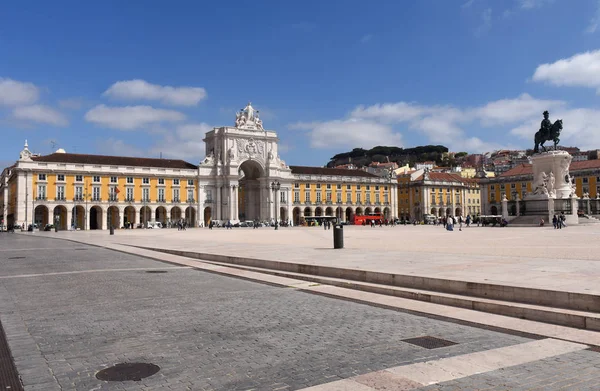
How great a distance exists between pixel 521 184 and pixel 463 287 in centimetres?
9604

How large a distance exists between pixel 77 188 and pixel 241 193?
34.3m

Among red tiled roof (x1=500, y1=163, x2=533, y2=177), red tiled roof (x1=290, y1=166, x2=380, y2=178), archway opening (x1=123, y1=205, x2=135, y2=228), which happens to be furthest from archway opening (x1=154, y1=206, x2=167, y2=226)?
red tiled roof (x1=500, y1=163, x2=533, y2=177)

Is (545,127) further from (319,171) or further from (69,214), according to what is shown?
(69,214)

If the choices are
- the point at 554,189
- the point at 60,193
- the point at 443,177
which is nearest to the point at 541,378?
the point at 554,189

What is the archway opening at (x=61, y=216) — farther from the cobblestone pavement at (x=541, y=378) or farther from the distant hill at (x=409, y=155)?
the distant hill at (x=409, y=155)

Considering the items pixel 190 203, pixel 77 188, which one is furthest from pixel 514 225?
pixel 77 188

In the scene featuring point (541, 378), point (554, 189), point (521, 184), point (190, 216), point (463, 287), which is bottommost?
point (541, 378)

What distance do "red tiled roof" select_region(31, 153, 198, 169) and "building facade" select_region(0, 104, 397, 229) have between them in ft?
0.54

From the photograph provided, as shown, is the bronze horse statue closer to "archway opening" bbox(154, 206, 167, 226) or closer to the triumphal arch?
the triumphal arch

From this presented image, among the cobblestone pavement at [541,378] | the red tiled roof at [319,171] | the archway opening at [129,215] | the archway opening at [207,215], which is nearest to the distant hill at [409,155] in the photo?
the red tiled roof at [319,171]

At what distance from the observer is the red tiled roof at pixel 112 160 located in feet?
268

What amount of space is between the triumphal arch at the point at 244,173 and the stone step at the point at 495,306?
3097 inches

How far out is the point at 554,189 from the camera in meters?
47.6

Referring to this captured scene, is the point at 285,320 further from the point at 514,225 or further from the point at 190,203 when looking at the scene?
the point at 190,203
